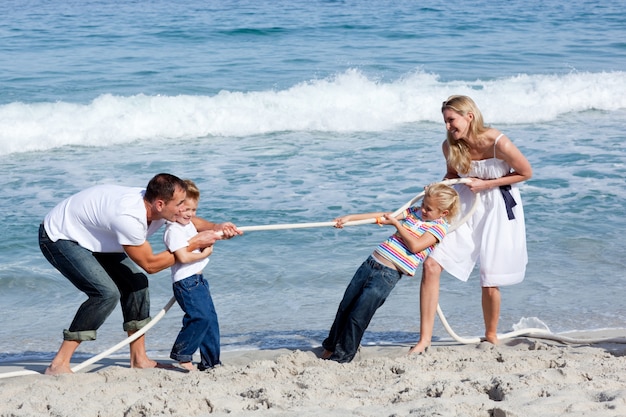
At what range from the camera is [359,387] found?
15.0 feet

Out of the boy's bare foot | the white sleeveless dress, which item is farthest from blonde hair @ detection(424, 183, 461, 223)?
the boy's bare foot

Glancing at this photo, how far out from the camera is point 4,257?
7.87m

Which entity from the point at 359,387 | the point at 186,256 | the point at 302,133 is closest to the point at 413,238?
the point at 359,387

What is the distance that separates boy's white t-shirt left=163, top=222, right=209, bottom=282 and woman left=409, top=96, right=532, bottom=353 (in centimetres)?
148

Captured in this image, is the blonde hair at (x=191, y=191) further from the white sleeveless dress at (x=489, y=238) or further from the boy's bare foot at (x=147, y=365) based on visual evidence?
the white sleeveless dress at (x=489, y=238)

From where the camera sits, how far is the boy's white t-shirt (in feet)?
16.3

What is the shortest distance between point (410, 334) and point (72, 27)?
19.4m

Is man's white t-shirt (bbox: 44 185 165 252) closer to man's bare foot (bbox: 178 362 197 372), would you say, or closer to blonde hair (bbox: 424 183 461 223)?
man's bare foot (bbox: 178 362 197 372)

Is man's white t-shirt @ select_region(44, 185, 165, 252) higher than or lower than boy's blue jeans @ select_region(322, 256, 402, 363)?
higher

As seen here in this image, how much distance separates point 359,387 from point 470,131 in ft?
5.96

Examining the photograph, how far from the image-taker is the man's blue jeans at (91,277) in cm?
495

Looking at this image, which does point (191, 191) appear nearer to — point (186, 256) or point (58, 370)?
point (186, 256)

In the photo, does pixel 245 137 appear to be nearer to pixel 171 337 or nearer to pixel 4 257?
pixel 4 257

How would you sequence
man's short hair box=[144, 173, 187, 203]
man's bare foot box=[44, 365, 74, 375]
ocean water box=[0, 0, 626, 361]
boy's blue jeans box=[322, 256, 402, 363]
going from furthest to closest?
1. ocean water box=[0, 0, 626, 361]
2. boy's blue jeans box=[322, 256, 402, 363]
3. man's bare foot box=[44, 365, 74, 375]
4. man's short hair box=[144, 173, 187, 203]
